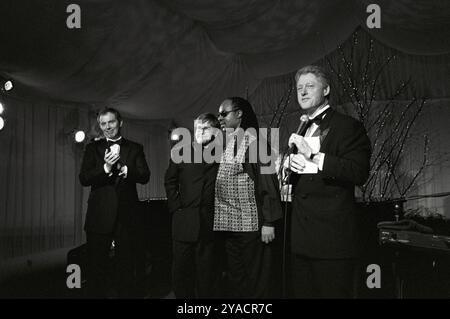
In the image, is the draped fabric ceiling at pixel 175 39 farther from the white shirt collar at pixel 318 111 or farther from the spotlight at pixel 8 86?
the white shirt collar at pixel 318 111

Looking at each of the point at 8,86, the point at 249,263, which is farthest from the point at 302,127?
the point at 8,86

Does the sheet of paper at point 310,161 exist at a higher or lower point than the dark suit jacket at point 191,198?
higher

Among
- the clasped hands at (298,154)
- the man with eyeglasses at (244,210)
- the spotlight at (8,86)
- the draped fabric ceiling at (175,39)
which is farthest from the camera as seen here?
the spotlight at (8,86)

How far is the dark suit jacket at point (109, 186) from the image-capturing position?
2576 mm

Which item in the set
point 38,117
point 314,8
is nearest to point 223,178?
point 314,8

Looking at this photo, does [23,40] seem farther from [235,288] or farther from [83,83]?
[235,288]

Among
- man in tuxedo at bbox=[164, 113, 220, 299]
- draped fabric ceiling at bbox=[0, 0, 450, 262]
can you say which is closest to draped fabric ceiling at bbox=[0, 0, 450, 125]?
draped fabric ceiling at bbox=[0, 0, 450, 262]

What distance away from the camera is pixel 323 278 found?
5.90 ft

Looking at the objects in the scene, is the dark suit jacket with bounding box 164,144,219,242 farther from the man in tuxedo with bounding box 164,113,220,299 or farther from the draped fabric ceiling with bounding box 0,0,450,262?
the draped fabric ceiling with bounding box 0,0,450,262

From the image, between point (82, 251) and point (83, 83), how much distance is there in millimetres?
1771

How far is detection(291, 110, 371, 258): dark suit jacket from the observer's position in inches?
70.8

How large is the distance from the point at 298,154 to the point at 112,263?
4.92 feet

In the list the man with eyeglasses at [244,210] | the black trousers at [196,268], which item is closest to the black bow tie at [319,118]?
the man with eyeglasses at [244,210]

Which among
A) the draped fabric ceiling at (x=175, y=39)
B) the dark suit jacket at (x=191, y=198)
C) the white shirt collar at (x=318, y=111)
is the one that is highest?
the draped fabric ceiling at (x=175, y=39)
